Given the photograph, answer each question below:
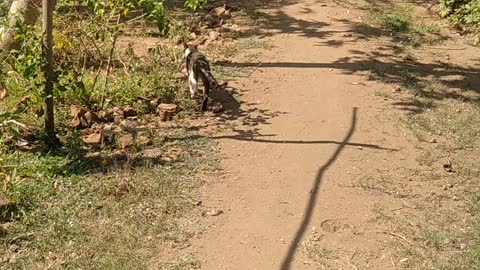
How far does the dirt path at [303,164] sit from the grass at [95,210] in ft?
0.86

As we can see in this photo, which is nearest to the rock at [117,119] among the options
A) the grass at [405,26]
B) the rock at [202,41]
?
the rock at [202,41]

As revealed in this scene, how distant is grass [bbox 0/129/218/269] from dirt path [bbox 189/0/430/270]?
0.26 m

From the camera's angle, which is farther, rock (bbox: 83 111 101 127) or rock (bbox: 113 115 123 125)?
rock (bbox: 113 115 123 125)

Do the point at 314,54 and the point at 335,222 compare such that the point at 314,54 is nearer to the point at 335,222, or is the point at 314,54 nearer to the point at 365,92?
the point at 365,92

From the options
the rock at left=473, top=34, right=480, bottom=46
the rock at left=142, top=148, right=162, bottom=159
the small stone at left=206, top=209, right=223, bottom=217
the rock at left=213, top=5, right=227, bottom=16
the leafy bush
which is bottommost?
the small stone at left=206, top=209, right=223, bottom=217

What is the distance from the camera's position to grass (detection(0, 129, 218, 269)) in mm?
3830

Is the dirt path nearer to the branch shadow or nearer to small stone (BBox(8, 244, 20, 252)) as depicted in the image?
the branch shadow

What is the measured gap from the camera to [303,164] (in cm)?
499

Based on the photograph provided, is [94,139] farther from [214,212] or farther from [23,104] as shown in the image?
[214,212]

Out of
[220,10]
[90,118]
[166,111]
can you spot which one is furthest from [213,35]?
[90,118]

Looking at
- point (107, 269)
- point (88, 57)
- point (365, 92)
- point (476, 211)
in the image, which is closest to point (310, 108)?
point (365, 92)

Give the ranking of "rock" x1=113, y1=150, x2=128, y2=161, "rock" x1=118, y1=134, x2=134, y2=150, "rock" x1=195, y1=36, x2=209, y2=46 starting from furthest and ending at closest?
"rock" x1=195, y1=36, x2=209, y2=46, "rock" x1=118, y1=134, x2=134, y2=150, "rock" x1=113, y1=150, x2=128, y2=161

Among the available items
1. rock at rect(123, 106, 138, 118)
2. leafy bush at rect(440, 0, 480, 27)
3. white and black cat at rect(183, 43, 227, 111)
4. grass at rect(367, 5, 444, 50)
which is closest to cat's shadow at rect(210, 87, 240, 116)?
white and black cat at rect(183, 43, 227, 111)

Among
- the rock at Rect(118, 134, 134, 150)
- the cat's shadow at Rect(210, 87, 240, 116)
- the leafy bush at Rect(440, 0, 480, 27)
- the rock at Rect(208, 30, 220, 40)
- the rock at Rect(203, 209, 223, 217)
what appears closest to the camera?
the rock at Rect(203, 209, 223, 217)
